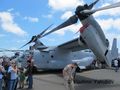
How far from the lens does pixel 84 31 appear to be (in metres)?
17.8

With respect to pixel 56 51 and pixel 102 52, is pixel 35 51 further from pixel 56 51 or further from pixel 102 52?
pixel 102 52

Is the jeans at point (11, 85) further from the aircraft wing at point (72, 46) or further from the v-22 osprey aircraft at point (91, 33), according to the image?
the aircraft wing at point (72, 46)

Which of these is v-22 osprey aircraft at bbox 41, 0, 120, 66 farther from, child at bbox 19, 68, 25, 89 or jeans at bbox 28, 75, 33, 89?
child at bbox 19, 68, 25, 89

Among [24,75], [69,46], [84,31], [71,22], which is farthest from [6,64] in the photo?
[69,46]

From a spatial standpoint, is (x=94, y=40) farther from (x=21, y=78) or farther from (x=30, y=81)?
(x=21, y=78)

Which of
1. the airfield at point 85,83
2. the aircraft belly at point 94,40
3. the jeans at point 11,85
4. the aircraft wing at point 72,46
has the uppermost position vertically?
the aircraft wing at point 72,46

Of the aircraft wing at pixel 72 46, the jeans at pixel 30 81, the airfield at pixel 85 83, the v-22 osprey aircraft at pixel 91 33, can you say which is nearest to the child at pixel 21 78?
the jeans at pixel 30 81

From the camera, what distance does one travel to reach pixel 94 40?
17828 millimetres

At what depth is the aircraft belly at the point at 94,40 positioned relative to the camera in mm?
17734

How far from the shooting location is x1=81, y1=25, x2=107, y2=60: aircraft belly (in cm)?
1773

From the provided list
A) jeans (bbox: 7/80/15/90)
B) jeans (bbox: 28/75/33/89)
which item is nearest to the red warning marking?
jeans (bbox: 28/75/33/89)

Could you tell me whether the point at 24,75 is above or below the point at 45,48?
below

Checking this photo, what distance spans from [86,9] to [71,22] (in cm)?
228

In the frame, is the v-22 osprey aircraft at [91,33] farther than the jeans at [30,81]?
Yes
